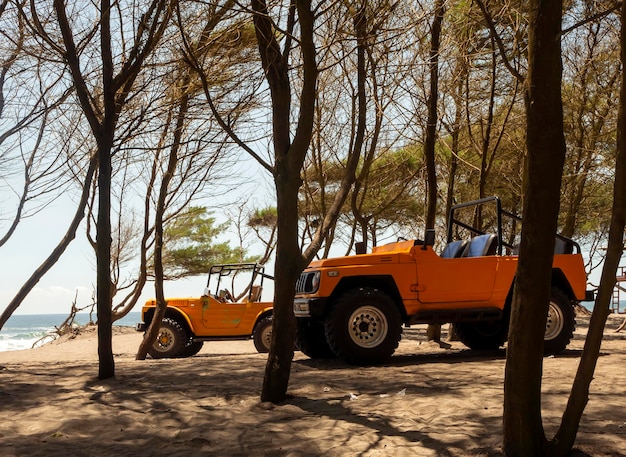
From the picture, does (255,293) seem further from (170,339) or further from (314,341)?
(314,341)

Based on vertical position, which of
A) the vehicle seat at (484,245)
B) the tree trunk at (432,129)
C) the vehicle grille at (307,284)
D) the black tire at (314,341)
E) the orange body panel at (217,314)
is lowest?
the black tire at (314,341)

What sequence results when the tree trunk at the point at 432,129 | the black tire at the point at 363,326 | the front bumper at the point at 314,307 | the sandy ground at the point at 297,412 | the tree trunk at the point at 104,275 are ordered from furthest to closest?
1. the tree trunk at the point at 432,129
2. the front bumper at the point at 314,307
3. the black tire at the point at 363,326
4. the tree trunk at the point at 104,275
5. the sandy ground at the point at 297,412

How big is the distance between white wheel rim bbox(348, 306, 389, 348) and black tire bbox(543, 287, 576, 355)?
7.21ft

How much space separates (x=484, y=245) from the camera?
9.59 meters

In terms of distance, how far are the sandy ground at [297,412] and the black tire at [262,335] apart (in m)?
4.70

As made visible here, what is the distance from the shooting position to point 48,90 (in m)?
11.7

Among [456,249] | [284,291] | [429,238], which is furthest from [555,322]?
[284,291]

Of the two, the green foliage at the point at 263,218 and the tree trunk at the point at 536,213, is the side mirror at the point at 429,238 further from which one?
the green foliage at the point at 263,218

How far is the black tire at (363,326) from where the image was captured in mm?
8578

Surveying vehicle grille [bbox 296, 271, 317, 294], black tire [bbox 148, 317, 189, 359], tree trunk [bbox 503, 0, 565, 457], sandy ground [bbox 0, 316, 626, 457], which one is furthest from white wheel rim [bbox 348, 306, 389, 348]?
black tire [bbox 148, 317, 189, 359]

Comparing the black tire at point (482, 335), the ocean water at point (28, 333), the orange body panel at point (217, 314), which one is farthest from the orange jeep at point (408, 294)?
the ocean water at point (28, 333)

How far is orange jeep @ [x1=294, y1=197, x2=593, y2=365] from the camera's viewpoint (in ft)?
28.5

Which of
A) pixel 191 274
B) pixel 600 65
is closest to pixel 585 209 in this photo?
pixel 600 65

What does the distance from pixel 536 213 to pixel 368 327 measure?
4.69m
